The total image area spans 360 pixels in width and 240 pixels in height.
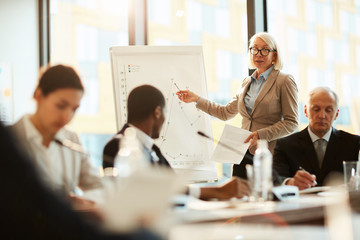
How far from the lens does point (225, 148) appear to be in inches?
92.7

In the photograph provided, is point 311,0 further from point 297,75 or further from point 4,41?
point 4,41

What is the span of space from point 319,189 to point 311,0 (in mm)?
1920

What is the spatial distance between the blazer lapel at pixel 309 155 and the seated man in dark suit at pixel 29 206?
1988mm

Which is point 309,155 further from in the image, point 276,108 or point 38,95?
point 38,95

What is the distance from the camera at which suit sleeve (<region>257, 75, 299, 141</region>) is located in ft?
9.23

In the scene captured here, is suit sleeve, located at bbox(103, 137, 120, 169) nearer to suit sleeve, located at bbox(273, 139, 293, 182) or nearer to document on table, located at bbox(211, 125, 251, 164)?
document on table, located at bbox(211, 125, 251, 164)

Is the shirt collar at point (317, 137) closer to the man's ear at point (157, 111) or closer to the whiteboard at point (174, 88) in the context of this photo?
the whiteboard at point (174, 88)

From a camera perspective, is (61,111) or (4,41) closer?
(61,111)

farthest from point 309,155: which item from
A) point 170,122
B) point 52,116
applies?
point 52,116

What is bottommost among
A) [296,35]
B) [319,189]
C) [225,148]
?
[319,189]

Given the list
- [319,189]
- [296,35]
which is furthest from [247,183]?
[296,35]

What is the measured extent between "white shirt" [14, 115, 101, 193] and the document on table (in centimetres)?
82

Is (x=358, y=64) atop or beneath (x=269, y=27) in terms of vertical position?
beneath

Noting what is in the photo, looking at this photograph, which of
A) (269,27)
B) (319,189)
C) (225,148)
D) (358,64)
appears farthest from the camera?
(269,27)
